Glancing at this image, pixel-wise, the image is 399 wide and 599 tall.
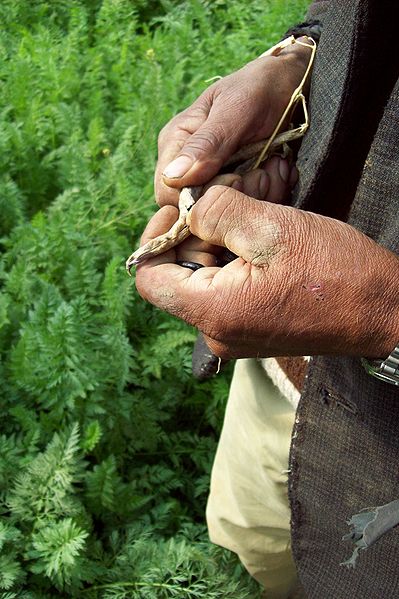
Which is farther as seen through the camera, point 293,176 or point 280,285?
point 293,176

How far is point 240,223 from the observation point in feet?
4.60

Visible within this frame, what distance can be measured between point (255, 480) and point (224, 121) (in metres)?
1.05

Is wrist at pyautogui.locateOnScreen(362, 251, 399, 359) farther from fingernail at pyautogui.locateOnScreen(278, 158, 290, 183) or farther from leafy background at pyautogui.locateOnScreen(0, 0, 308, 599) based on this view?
leafy background at pyautogui.locateOnScreen(0, 0, 308, 599)

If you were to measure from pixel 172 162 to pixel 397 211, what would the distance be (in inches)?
19.4

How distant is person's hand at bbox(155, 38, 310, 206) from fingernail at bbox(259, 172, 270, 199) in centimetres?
4

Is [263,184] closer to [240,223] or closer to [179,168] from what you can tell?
[179,168]

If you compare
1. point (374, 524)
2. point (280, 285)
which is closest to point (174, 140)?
point (280, 285)

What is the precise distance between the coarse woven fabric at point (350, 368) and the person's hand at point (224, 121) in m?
0.12

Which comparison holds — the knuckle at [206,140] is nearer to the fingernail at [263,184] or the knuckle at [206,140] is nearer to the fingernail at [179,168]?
the fingernail at [179,168]

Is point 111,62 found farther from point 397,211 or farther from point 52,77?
point 397,211

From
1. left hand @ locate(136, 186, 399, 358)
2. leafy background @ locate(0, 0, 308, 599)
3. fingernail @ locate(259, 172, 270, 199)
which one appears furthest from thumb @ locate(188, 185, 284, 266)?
leafy background @ locate(0, 0, 308, 599)

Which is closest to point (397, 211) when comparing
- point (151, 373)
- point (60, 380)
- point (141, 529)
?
point (60, 380)

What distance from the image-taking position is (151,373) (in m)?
3.05

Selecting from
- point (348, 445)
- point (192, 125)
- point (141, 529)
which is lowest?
point (141, 529)
